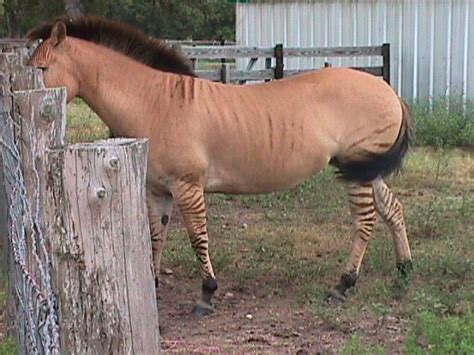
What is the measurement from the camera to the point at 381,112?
7012mm

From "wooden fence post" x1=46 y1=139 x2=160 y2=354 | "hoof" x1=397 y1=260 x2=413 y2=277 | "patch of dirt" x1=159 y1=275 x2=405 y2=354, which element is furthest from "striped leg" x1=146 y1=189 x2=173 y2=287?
"wooden fence post" x1=46 y1=139 x2=160 y2=354

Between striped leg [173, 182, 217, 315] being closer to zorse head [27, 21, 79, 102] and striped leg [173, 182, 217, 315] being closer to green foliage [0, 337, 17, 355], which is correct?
zorse head [27, 21, 79, 102]

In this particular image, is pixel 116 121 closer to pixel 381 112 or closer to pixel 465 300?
pixel 381 112

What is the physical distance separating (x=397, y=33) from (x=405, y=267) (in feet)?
34.5

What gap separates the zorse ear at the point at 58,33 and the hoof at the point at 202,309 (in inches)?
77.6

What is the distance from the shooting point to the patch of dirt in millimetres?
5570

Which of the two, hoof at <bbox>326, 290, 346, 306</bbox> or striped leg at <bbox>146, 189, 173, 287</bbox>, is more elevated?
striped leg at <bbox>146, 189, 173, 287</bbox>

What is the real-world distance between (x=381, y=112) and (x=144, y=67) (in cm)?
174

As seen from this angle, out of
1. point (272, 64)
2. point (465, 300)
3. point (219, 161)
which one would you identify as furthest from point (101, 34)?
point (272, 64)

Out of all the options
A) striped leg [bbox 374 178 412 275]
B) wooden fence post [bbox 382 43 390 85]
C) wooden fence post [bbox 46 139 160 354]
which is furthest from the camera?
wooden fence post [bbox 382 43 390 85]

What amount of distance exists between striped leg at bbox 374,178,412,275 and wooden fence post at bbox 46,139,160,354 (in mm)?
4682

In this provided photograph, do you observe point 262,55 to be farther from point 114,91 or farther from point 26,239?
point 26,239

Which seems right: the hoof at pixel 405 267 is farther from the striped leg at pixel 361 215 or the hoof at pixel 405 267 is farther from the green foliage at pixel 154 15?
the green foliage at pixel 154 15

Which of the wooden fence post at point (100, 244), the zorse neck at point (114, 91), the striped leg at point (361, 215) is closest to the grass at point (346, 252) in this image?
the striped leg at point (361, 215)
